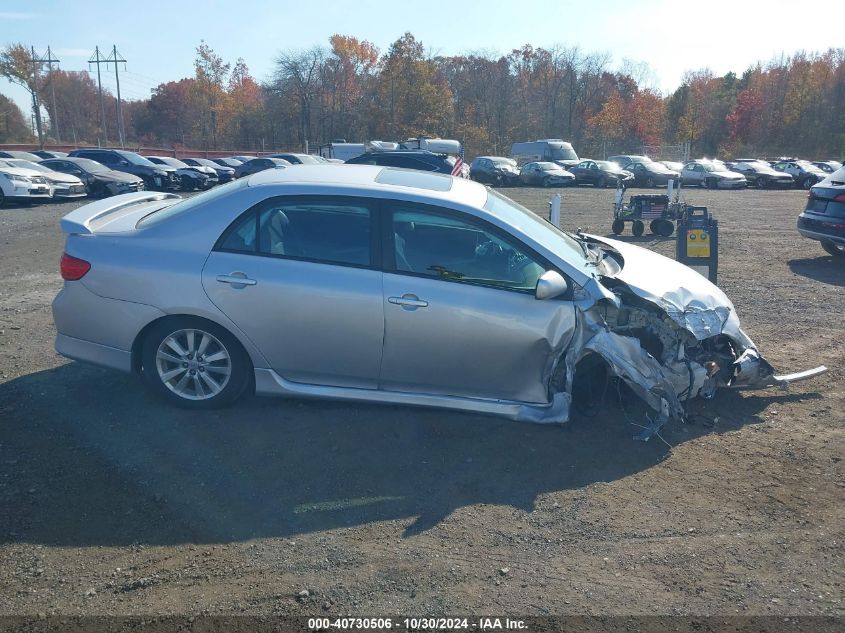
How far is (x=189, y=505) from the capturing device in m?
3.86

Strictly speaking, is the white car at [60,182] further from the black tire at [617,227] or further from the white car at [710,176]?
the white car at [710,176]

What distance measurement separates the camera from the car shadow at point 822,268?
10.3 meters

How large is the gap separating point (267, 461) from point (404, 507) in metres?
0.96

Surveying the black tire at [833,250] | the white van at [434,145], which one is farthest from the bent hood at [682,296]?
the white van at [434,145]

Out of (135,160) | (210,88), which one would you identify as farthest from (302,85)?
(135,160)

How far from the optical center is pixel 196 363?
194 inches

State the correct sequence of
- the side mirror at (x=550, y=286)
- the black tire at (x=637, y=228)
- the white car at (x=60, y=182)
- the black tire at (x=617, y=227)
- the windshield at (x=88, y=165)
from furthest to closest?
1. the windshield at (x=88, y=165)
2. the white car at (x=60, y=182)
3. the black tire at (x=617, y=227)
4. the black tire at (x=637, y=228)
5. the side mirror at (x=550, y=286)

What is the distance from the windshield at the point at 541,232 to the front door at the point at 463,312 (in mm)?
241

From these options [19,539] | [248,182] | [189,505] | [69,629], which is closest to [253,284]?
[248,182]

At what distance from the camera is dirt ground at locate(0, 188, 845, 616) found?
3209 mm

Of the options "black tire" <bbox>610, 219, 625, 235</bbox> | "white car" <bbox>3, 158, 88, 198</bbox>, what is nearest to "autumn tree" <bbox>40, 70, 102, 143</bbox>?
"white car" <bbox>3, 158, 88, 198</bbox>

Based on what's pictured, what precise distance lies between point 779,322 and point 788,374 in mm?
1973

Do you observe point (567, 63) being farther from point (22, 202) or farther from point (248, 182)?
point (248, 182)

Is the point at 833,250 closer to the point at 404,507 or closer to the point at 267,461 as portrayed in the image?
the point at 404,507
